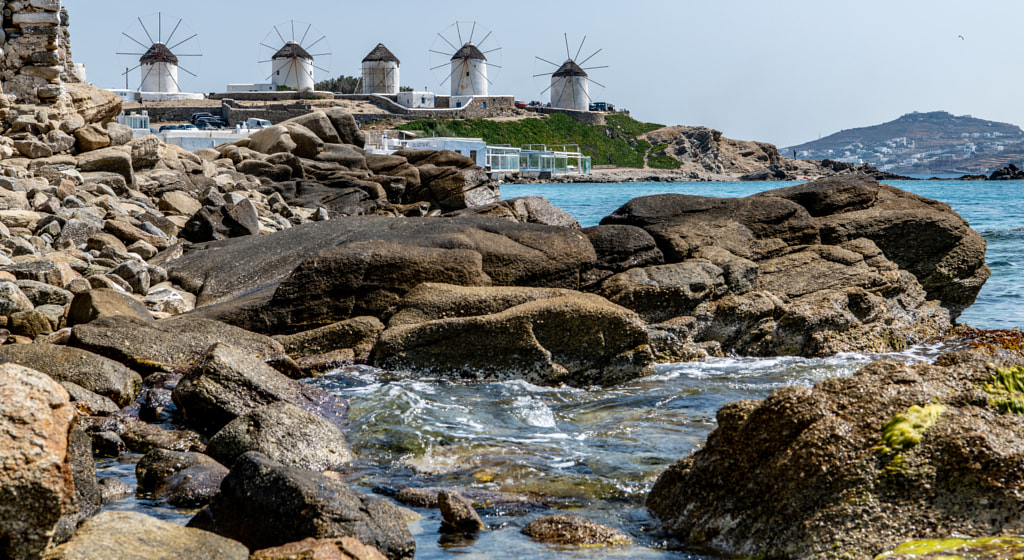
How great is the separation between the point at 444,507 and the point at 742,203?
955 centimetres

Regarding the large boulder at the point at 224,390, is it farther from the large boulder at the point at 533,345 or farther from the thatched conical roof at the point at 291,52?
the thatched conical roof at the point at 291,52

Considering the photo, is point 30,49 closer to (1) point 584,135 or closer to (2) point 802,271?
(2) point 802,271

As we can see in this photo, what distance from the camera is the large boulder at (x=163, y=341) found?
8.44 m

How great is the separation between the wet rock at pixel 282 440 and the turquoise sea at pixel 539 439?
10.4 inches

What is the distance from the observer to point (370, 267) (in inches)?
426

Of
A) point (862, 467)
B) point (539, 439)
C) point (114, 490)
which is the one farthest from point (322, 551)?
point (539, 439)

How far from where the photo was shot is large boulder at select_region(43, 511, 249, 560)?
3791mm

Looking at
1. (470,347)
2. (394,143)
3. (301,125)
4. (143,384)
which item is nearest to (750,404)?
(470,347)

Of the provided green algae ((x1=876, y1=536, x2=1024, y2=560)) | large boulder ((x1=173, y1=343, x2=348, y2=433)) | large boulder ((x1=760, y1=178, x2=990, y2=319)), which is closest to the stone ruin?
large boulder ((x1=173, y1=343, x2=348, y2=433))

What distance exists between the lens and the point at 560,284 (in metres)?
11.6

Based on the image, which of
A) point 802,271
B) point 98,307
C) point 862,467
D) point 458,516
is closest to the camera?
point 862,467

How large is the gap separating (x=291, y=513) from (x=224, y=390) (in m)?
2.86

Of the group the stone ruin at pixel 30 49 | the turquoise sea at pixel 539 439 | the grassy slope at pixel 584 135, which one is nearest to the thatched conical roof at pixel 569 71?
the grassy slope at pixel 584 135

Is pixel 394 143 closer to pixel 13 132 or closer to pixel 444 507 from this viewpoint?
pixel 13 132
